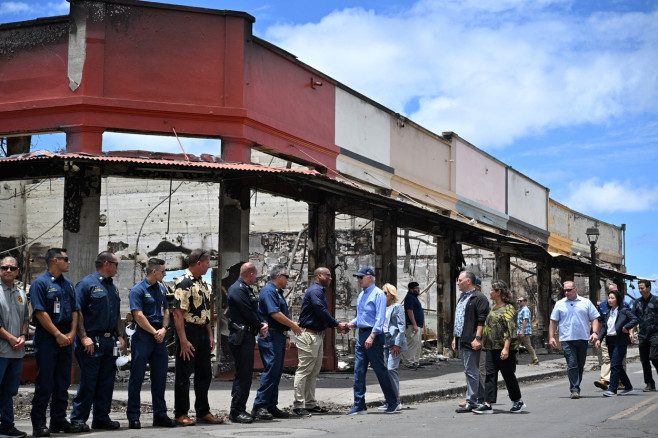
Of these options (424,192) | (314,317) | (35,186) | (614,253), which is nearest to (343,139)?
(424,192)

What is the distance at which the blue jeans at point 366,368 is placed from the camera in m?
11.9

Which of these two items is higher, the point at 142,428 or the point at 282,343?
the point at 282,343

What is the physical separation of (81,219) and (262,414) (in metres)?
6.36

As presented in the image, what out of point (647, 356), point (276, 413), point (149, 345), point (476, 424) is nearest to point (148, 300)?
point (149, 345)

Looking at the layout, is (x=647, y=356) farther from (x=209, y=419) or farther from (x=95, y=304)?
(x=95, y=304)

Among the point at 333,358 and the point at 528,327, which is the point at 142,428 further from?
the point at 528,327

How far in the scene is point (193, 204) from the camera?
31516mm

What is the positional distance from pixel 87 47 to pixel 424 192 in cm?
1219

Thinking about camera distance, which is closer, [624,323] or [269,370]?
[269,370]

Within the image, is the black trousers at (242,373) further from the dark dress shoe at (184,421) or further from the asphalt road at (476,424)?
the dark dress shoe at (184,421)

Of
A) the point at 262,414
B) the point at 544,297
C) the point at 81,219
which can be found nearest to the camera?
the point at 262,414

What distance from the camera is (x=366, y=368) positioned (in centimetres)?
1189

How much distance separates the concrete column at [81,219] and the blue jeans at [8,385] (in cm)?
677

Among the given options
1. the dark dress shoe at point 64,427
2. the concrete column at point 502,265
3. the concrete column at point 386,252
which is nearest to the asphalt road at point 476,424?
the dark dress shoe at point 64,427
